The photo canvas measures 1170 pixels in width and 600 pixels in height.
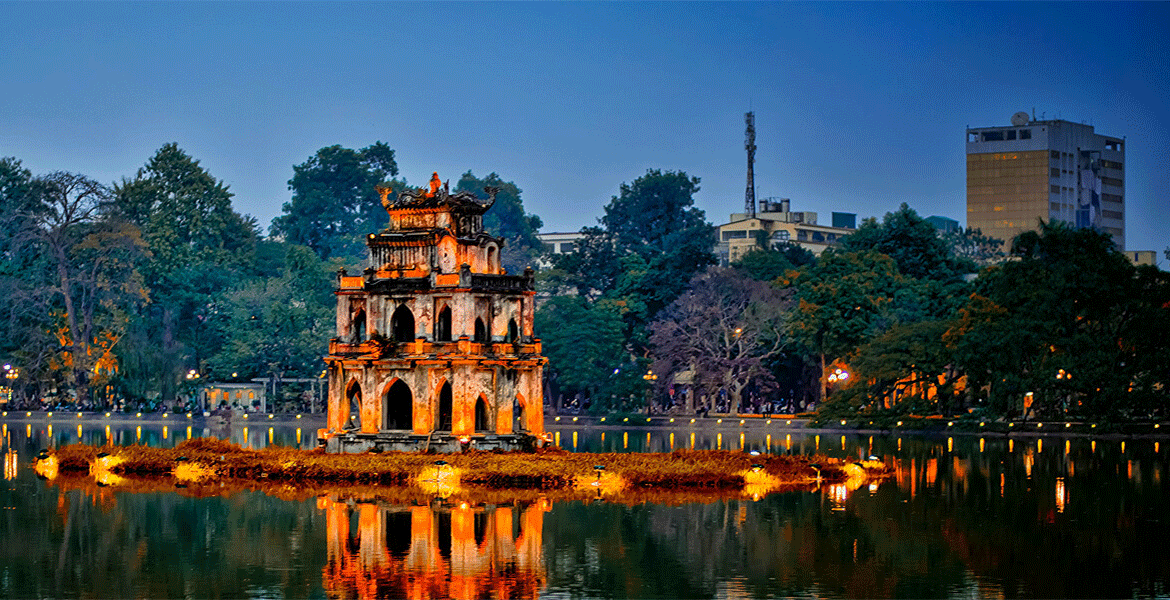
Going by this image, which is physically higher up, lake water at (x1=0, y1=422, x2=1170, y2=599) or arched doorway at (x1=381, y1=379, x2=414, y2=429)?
arched doorway at (x1=381, y1=379, x2=414, y2=429)

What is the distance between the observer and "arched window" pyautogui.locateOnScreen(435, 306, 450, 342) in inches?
2222

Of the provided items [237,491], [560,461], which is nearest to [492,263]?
[560,461]

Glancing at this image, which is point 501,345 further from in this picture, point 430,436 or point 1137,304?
point 1137,304

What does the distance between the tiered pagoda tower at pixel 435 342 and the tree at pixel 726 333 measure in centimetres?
3664

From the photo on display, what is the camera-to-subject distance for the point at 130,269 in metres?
104

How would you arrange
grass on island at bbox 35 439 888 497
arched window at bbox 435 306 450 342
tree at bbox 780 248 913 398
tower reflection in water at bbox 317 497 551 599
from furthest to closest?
tree at bbox 780 248 913 398
arched window at bbox 435 306 450 342
grass on island at bbox 35 439 888 497
tower reflection in water at bbox 317 497 551 599

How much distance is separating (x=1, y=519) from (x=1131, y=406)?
52695 mm

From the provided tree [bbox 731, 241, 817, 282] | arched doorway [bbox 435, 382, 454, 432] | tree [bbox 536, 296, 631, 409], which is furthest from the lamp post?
arched doorway [bbox 435, 382, 454, 432]

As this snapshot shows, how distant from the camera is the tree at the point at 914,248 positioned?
10575 cm

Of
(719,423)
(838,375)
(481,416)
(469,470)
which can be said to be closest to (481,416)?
(481,416)

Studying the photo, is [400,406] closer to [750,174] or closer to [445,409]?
[445,409]

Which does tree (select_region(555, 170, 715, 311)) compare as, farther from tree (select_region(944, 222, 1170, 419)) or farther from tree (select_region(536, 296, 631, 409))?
tree (select_region(944, 222, 1170, 419))

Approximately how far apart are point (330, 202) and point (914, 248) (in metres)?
54.8

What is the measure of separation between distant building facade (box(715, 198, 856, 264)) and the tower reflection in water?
107m
